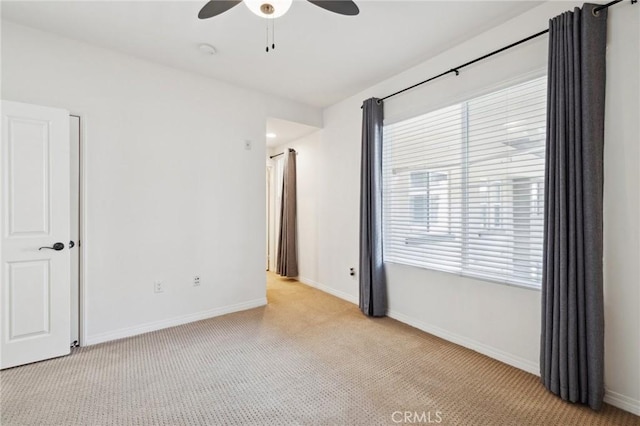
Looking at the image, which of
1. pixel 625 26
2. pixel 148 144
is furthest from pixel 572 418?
pixel 148 144

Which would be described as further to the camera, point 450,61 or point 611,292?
point 450,61

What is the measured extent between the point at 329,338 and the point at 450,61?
2.87 metres

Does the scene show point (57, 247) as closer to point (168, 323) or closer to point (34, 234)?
point (34, 234)

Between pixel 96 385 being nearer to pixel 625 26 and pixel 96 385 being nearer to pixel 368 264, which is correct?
pixel 368 264

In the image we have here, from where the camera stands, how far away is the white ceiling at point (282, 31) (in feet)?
7.51

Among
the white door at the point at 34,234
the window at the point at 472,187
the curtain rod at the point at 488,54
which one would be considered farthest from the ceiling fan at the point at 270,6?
the white door at the point at 34,234

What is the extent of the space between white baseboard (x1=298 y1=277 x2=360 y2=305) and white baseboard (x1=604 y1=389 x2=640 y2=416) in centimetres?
239

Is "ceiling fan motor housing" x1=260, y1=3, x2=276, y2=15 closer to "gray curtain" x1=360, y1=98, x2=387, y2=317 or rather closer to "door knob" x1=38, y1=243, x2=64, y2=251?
"gray curtain" x1=360, y1=98, x2=387, y2=317

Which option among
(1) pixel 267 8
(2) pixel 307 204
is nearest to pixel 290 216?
(2) pixel 307 204

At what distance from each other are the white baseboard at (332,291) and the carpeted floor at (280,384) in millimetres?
919

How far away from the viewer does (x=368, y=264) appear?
352cm

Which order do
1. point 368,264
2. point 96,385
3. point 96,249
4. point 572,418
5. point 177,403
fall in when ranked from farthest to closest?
point 368,264, point 96,249, point 96,385, point 177,403, point 572,418

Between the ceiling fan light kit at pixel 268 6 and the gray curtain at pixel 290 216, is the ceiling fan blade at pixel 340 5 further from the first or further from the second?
the gray curtain at pixel 290 216

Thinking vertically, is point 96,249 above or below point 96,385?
above
